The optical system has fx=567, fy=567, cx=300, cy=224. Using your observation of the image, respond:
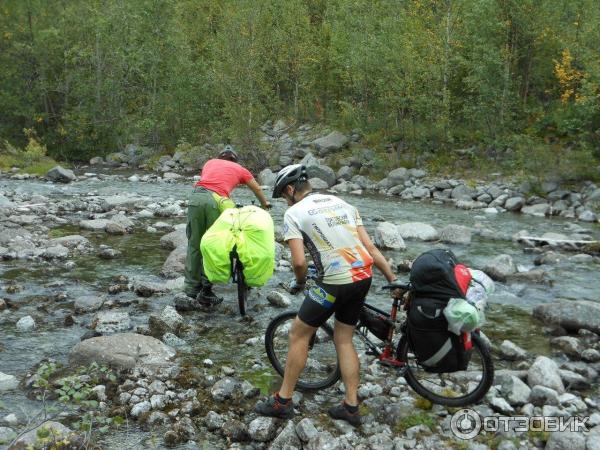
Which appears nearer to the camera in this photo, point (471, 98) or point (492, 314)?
point (492, 314)

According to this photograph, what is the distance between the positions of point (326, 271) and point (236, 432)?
175cm

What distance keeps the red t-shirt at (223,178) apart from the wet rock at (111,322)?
8.18 ft

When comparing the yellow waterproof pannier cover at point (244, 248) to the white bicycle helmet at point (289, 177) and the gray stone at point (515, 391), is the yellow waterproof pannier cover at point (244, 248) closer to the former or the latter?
the white bicycle helmet at point (289, 177)

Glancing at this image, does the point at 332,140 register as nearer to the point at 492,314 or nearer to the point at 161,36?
the point at 161,36

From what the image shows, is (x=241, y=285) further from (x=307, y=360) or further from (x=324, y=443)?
(x=324, y=443)

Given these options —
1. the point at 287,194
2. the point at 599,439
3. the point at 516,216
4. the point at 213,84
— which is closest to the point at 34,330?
the point at 287,194

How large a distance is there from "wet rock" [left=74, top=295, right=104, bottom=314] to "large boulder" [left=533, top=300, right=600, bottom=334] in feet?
23.7

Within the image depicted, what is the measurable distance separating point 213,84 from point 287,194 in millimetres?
32126

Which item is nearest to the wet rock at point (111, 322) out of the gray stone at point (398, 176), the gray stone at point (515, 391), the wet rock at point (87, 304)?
the wet rock at point (87, 304)

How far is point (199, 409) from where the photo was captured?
19.1 ft

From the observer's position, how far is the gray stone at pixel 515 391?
598cm

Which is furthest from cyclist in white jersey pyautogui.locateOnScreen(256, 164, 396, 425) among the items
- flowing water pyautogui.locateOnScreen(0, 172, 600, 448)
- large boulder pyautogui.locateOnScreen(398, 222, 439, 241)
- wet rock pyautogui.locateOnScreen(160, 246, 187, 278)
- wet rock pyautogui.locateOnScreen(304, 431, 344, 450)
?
large boulder pyautogui.locateOnScreen(398, 222, 439, 241)

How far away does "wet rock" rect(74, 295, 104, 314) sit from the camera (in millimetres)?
8992

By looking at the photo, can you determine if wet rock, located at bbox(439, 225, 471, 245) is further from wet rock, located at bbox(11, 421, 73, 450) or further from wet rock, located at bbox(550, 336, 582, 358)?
wet rock, located at bbox(11, 421, 73, 450)
